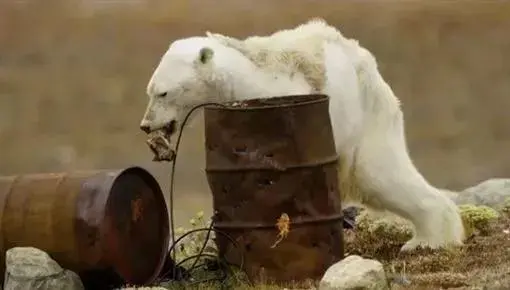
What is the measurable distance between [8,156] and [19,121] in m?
0.21

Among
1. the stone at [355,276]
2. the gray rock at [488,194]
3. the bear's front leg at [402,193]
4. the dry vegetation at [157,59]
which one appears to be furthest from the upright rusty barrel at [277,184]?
the dry vegetation at [157,59]

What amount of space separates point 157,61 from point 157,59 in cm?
1

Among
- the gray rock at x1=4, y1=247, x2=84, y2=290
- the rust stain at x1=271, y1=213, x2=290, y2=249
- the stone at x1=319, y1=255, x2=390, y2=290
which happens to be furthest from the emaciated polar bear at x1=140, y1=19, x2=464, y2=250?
the stone at x1=319, y1=255, x2=390, y2=290

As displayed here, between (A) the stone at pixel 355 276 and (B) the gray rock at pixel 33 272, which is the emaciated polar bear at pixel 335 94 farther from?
(A) the stone at pixel 355 276

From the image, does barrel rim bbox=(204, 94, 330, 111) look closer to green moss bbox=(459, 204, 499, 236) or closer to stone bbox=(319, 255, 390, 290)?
stone bbox=(319, 255, 390, 290)

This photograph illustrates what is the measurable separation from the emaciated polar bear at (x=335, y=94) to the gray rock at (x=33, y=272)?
72 centimetres

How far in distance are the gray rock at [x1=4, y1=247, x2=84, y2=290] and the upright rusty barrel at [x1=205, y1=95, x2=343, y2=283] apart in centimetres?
58

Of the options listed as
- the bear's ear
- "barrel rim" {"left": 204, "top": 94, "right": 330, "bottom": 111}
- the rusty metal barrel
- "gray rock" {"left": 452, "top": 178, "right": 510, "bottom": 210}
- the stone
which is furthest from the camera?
"gray rock" {"left": 452, "top": 178, "right": 510, "bottom": 210}

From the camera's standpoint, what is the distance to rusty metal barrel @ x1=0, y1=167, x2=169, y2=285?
10.6 feet

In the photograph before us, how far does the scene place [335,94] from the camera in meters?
3.85

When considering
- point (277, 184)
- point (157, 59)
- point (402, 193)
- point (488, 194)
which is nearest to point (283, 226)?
point (277, 184)

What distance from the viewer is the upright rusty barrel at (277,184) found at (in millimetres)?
3346

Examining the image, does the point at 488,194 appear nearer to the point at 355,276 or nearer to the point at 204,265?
the point at 204,265

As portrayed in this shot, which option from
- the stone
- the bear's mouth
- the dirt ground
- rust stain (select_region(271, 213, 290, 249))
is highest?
the bear's mouth
